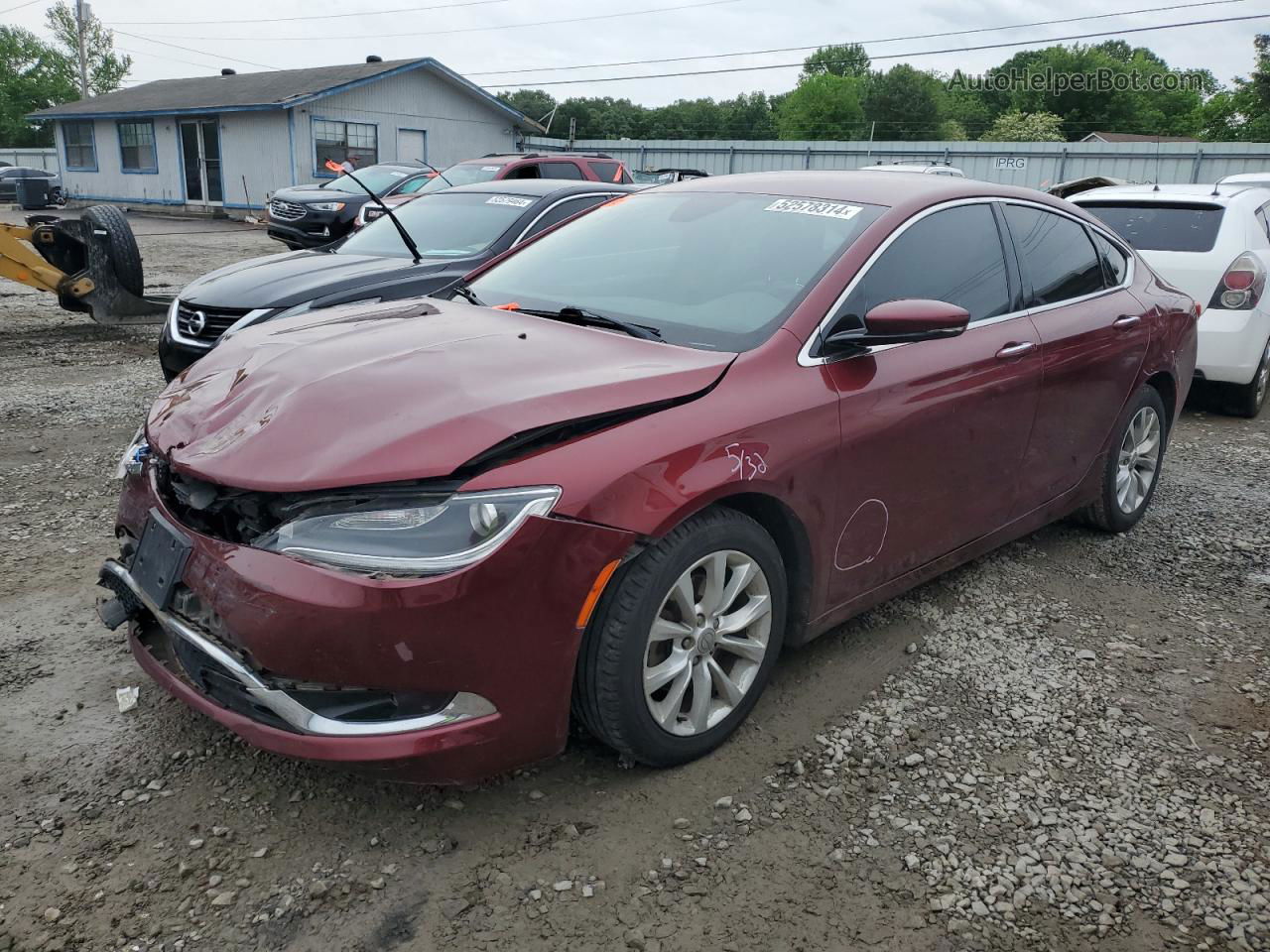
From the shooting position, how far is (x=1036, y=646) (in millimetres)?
3686

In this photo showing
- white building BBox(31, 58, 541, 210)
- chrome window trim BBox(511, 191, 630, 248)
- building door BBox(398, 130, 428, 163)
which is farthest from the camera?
building door BBox(398, 130, 428, 163)

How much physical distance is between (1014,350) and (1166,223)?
469cm

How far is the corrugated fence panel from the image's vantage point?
24406 millimetres

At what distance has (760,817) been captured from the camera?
8.75 feet

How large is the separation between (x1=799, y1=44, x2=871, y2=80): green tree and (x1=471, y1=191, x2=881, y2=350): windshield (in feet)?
300

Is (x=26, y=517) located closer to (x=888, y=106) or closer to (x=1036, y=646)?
(x=1036, y=646)

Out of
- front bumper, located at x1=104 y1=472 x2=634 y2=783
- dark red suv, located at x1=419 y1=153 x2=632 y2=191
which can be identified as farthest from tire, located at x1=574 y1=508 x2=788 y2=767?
dark red suv, located at x1=419 y1=153 x2=632 y2=191

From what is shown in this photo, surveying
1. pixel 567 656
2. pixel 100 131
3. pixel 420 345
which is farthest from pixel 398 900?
pixel 100 131

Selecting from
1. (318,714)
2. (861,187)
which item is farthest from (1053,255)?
(318,714)

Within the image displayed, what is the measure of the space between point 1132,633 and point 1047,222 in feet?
5.62

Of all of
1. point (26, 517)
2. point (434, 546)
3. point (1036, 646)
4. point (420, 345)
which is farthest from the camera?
point (26, 517)

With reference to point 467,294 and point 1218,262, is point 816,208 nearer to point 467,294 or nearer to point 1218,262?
point 467,294

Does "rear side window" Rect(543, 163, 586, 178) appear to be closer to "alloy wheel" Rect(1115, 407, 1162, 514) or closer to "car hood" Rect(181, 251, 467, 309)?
"car hood" Rect(181, 251, 467, 309)

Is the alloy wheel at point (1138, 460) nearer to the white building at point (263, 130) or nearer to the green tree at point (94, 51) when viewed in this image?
the white building at point (263, 130)
